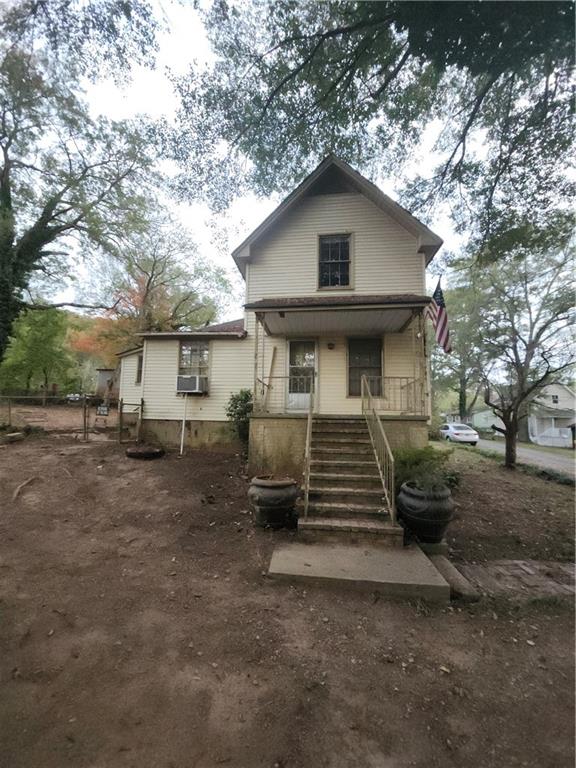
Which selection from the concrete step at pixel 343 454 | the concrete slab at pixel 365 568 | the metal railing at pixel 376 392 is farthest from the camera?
the metal railing at pixel 376 392

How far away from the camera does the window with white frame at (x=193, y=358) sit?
10.4 meters

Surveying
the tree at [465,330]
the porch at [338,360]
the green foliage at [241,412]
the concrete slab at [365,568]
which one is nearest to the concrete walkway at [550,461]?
the tree at [465,330]

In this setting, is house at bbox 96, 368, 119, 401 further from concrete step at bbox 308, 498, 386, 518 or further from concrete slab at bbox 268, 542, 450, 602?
concrete slab at bbox 268, 542, 450, 602

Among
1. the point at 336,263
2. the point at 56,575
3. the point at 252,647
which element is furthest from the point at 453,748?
the point at 336,263

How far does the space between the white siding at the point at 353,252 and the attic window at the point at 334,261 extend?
19 cm

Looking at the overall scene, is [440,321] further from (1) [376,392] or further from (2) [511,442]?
(2) [511,442]

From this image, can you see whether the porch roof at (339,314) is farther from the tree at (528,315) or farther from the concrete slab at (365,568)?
the tree at (528,315)

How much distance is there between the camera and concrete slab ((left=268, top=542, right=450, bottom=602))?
11.3 feet

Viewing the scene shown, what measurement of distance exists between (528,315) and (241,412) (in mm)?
19379

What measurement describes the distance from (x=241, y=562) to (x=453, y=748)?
2754mm

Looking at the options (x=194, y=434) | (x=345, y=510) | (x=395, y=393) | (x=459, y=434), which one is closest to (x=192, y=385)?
(x=194, y=434)

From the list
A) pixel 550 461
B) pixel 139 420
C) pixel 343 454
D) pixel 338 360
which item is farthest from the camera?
pixel 550 461

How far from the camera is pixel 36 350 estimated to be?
25.0m

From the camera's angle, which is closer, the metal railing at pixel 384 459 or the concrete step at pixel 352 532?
the concrete step at pixel 352 532
